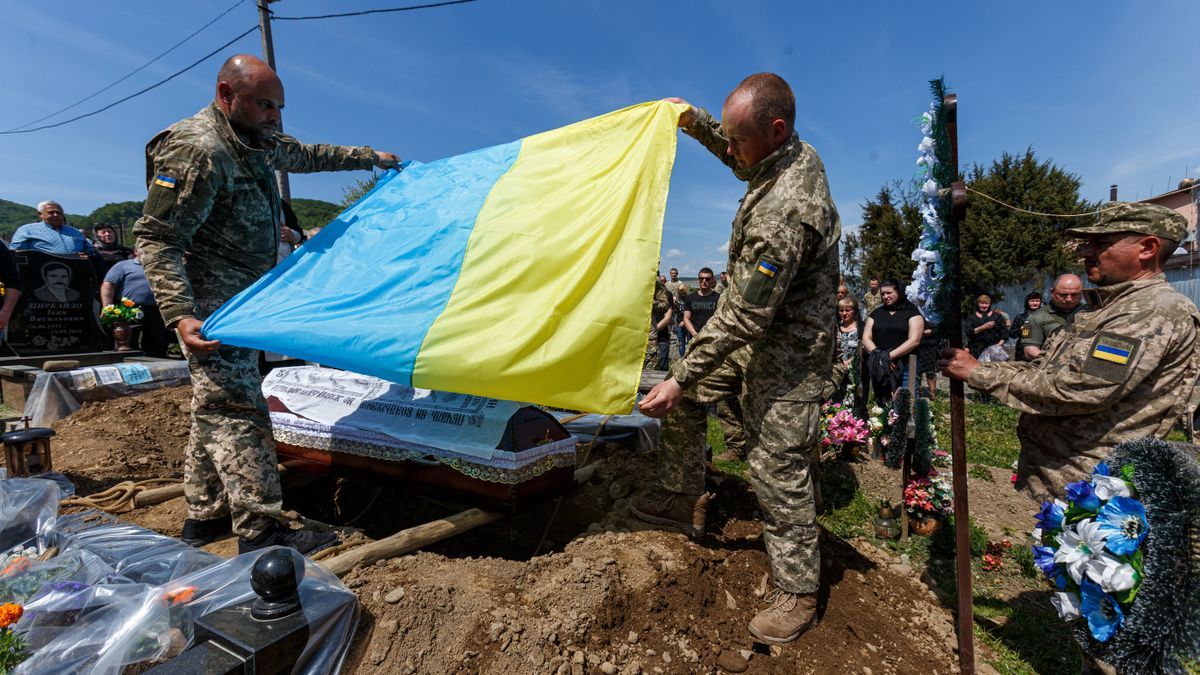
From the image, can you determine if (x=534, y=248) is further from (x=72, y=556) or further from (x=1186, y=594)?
(x=1186, y=594)

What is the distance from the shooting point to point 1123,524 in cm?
188

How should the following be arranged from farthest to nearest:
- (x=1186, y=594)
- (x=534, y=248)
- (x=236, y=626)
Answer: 1. (x=534, y=248)
2. (x=236, y=626)
3. (x=1186, y=594)

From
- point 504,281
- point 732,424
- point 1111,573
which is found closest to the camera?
point 1111,573

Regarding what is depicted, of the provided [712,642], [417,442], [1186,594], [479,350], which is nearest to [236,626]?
[479,350]

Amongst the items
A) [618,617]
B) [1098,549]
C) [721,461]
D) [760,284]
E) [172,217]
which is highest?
[172,217]

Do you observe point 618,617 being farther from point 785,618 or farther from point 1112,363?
point 1112,363

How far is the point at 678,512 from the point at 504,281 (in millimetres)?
1692

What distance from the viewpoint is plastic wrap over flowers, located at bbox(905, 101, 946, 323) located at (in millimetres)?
2338

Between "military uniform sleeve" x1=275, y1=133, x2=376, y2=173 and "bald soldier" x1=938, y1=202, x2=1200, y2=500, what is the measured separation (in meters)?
3.62

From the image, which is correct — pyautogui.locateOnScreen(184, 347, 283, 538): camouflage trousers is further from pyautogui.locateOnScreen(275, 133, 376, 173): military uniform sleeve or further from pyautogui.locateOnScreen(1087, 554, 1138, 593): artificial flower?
pyautogui.locateOnScreen(1087, 554, 1138, 593): artificial flower

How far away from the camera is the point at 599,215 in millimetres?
2953

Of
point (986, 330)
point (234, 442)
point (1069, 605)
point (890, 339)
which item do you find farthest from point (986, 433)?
point (234, 442)

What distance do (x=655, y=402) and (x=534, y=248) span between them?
1.04m

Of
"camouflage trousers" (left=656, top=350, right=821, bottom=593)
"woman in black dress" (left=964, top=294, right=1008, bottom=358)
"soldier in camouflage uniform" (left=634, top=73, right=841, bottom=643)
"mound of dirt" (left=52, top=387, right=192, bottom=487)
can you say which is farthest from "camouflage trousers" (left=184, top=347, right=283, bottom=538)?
"woman in black dress" (left=964, top=294, right=1008, bottom=358)
